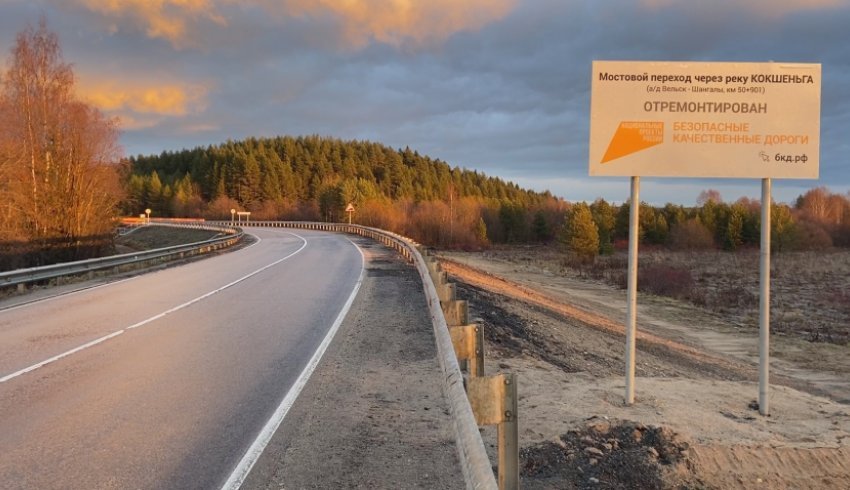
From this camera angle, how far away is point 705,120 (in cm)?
790

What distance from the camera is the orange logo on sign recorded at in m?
7.91

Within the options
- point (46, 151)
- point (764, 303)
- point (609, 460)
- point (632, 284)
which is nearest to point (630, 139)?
point (632, 284)

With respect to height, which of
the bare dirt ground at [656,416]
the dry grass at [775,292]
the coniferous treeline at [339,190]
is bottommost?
the dry grass at [775,292]

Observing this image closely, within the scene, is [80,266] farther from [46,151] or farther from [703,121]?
[703,121]

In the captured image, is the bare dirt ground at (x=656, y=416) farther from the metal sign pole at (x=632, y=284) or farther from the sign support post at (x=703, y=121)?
the sign support post at (x=703, y=121)

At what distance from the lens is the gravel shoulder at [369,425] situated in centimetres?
444

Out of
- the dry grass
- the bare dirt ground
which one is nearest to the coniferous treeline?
the dry grass

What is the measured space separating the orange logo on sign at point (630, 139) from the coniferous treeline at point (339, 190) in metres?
69.2

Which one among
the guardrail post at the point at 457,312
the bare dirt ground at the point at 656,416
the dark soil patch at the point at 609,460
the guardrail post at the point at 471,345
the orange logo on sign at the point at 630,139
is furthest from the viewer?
the orange logo on sign at the point at 630,139

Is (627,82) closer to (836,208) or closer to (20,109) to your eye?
(20,109)

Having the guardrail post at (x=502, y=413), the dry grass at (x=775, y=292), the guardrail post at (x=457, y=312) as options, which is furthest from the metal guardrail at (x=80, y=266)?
the dry grass at (x=775, y=292)

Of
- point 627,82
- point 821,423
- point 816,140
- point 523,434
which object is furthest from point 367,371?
point 816,140

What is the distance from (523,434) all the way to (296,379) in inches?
108

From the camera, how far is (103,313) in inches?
476
